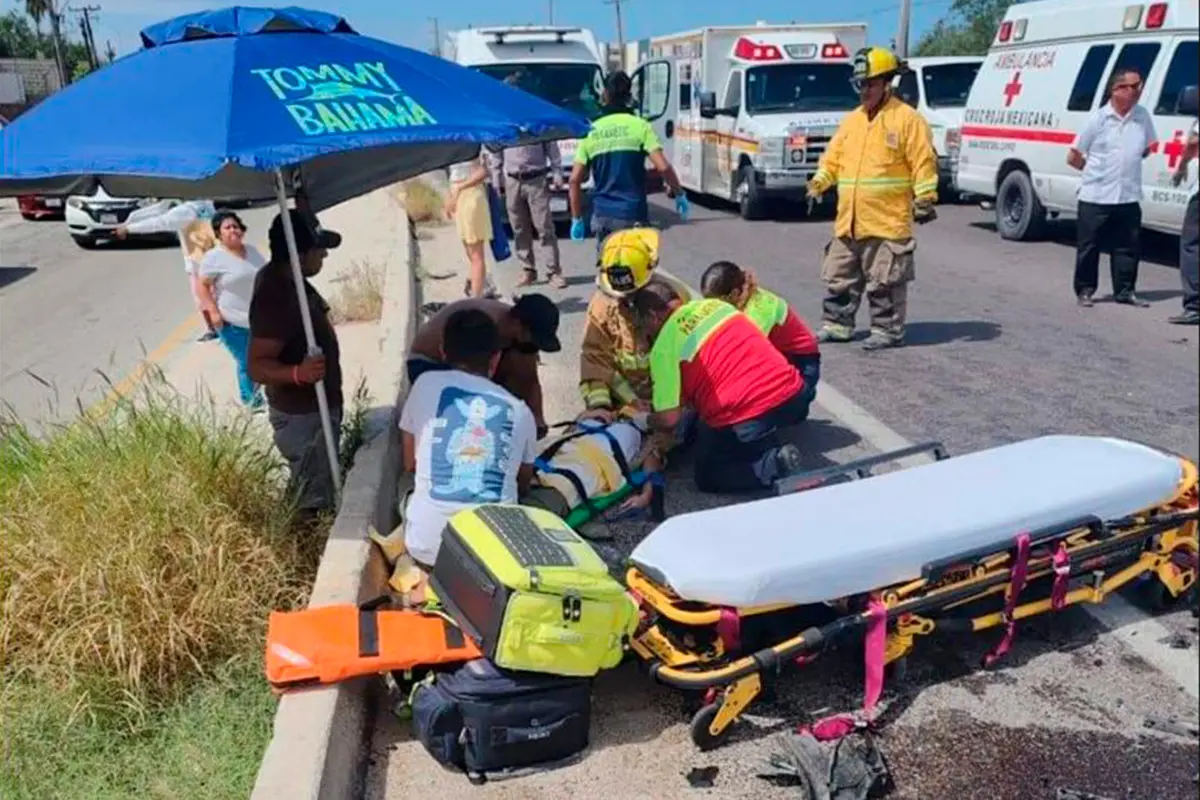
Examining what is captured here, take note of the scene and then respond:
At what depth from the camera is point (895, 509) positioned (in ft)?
11.5

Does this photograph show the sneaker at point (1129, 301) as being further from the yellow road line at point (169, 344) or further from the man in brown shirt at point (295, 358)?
the yellow road line at point (169, 344)

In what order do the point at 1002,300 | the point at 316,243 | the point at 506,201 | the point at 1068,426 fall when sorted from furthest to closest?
the point at 506,201, the point at 1002,300, the point at 1068,426, the point at 316,243

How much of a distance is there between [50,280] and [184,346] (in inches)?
199

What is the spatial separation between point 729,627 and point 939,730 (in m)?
0.70

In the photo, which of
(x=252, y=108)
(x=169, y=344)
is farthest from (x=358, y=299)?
(x=252, y=108)

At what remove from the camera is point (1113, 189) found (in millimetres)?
7910

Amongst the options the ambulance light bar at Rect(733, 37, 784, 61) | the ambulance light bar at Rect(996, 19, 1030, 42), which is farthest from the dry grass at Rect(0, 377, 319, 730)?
the ambulance light bar at Rect(733, 37, 784, 61)

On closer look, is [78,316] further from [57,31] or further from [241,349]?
[241,349]

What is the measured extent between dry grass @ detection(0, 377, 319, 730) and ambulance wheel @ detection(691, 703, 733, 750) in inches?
58.8

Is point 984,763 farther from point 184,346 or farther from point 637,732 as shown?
point 184,346

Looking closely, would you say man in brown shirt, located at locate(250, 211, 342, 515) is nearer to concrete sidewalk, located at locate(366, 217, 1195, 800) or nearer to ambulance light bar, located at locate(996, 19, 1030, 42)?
concrete sidewalk, located at locate(366, 217, 1195, 800)

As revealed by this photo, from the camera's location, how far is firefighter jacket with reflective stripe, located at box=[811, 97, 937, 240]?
22.5 feet

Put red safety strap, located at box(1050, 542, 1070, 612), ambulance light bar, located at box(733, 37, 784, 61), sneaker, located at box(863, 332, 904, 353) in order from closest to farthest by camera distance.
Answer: red safety strap, located at box(1050, 542, 1070, 612) → sneaker, located at box(863, 332, 904, 353) → ambulance light bar, located at box(733, 37, 784, 61)

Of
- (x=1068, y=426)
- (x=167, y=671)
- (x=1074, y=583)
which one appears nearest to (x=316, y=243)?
(x=167, y=671)
